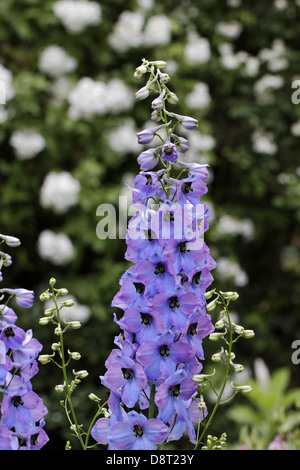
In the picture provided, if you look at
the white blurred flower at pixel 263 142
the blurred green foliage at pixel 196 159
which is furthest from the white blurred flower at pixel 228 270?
the white blurred flower at pixel 263 142

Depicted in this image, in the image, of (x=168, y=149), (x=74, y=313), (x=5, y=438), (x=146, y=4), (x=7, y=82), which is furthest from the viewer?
(x=146, y=4)

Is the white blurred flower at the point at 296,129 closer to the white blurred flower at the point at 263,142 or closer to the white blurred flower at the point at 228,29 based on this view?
the white blurred flower at the point at 263,142

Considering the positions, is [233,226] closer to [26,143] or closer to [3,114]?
[26,143]

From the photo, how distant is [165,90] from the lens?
97 cm

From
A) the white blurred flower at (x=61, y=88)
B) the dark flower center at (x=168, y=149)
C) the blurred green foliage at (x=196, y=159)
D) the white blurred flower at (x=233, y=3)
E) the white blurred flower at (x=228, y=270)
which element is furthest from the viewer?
the white blurred flower at (x=233, y=3)

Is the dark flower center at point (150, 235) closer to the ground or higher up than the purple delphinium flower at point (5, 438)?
higher up

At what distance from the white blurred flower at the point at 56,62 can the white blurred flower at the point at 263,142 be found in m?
1.27

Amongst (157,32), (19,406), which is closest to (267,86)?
(157,32)

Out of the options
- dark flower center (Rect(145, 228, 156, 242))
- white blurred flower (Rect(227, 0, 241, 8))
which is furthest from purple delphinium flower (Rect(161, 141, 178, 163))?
white blurred flower (Rect(227, 0, 241, 8))

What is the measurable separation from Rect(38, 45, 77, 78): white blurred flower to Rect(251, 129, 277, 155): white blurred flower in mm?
1274

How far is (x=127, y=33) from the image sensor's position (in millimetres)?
3633

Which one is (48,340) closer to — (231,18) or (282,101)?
(282,101)

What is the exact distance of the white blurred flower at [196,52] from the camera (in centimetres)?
384

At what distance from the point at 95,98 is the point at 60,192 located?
0.57 metres
